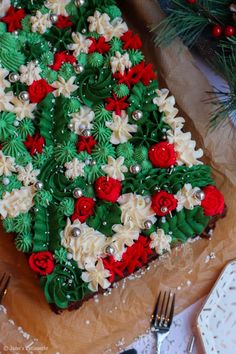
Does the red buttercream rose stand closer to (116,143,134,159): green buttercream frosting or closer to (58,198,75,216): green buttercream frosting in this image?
(116,143,134,159): green buttercream frosting

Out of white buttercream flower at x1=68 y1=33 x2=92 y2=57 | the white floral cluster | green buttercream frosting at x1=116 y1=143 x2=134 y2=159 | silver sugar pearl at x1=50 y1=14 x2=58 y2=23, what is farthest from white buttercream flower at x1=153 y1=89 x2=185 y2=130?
silver sugar pearl at x1=50 y1=14 x2=58 y2=23

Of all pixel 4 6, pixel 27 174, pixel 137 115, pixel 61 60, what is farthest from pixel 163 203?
pixel 4 6

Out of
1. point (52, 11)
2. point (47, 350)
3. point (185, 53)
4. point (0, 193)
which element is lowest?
point (47, 350)

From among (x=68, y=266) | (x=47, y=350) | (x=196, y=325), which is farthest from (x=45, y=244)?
(x=196, y=325)

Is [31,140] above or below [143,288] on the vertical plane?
above

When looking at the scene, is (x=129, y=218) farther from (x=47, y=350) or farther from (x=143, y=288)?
(x=47, y=350)

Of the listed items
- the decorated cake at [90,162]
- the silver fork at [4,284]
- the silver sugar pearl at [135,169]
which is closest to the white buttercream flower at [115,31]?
the decorated cake at [90,162]

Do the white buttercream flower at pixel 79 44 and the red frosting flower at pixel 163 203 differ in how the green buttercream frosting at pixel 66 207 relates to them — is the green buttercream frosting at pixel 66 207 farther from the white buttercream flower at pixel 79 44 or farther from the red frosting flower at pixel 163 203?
the white buttercream flower at pixel 79 44
